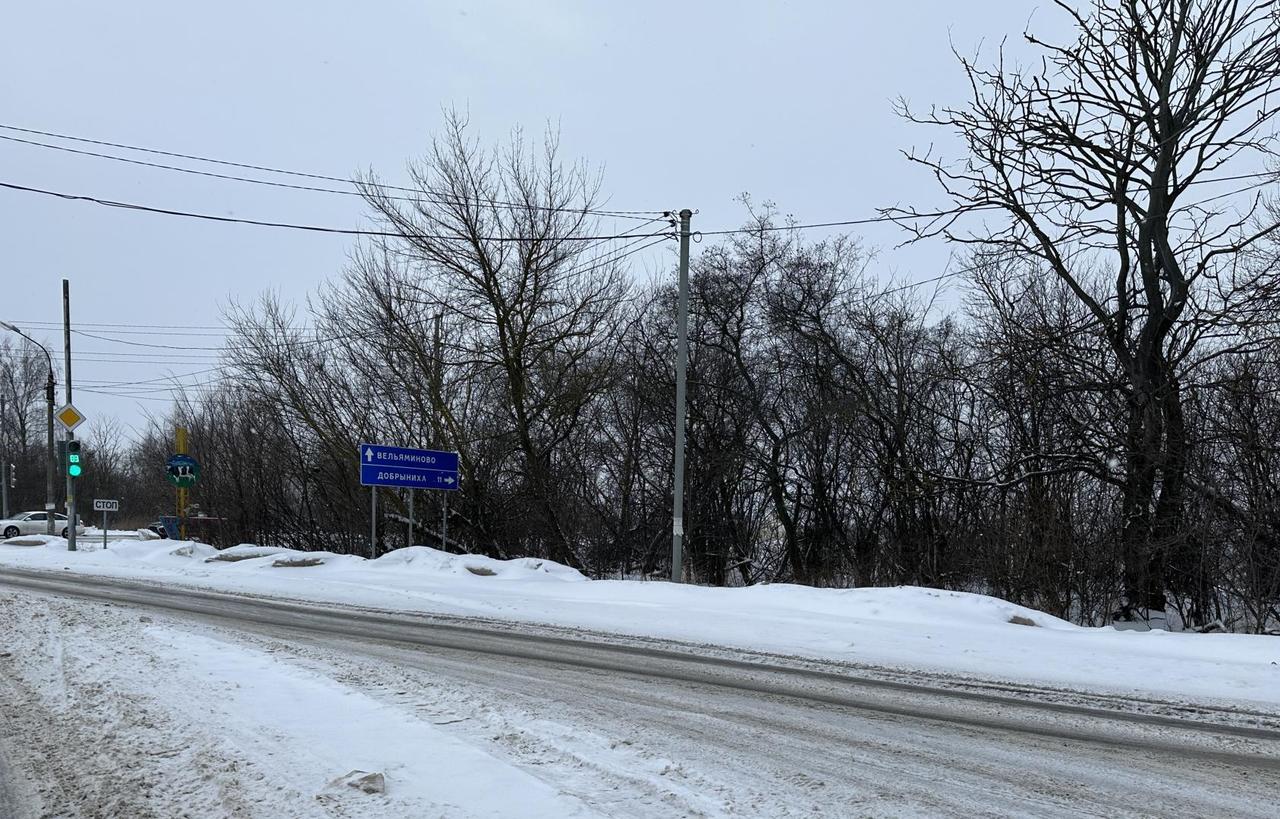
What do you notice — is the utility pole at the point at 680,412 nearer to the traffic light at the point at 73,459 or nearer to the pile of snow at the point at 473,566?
the pile of snow at the point at 473,566

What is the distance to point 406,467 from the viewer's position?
21.0m

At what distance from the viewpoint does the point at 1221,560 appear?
587 inches

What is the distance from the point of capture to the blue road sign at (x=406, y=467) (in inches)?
797

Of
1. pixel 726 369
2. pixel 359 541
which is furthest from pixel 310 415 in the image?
pixel 726 369

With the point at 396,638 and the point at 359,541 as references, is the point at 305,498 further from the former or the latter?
the point at 396,638

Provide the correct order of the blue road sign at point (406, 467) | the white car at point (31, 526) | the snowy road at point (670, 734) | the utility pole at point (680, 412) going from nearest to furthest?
the snowy road at point (670, 734) < the utility pole at point (680, 412) < the blue road sign at point (406, 467) < the white car at point (31, 526)

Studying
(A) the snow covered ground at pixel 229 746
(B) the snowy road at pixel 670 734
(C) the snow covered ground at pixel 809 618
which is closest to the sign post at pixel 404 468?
(C) the snow covered ground at pixel 809 618

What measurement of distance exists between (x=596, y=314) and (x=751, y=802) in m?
21.9

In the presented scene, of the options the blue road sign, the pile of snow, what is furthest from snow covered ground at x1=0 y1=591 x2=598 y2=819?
the blue road sign

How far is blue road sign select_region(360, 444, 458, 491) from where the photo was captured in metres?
20.2

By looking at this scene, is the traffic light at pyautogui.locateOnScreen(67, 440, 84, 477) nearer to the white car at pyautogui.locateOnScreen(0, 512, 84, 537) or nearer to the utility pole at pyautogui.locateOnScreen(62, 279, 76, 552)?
the utility pole at pyautogui.locateOnScreen(62, 279, 76, 552)

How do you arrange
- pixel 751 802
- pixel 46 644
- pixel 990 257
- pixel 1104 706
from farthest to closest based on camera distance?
pixel 990 257 < pixel 46 644 < pixel 1104 706 < pixel 751 802

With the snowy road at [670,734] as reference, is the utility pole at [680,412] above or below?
above

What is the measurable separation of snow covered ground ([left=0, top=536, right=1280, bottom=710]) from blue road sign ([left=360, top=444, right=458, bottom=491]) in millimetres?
1595
